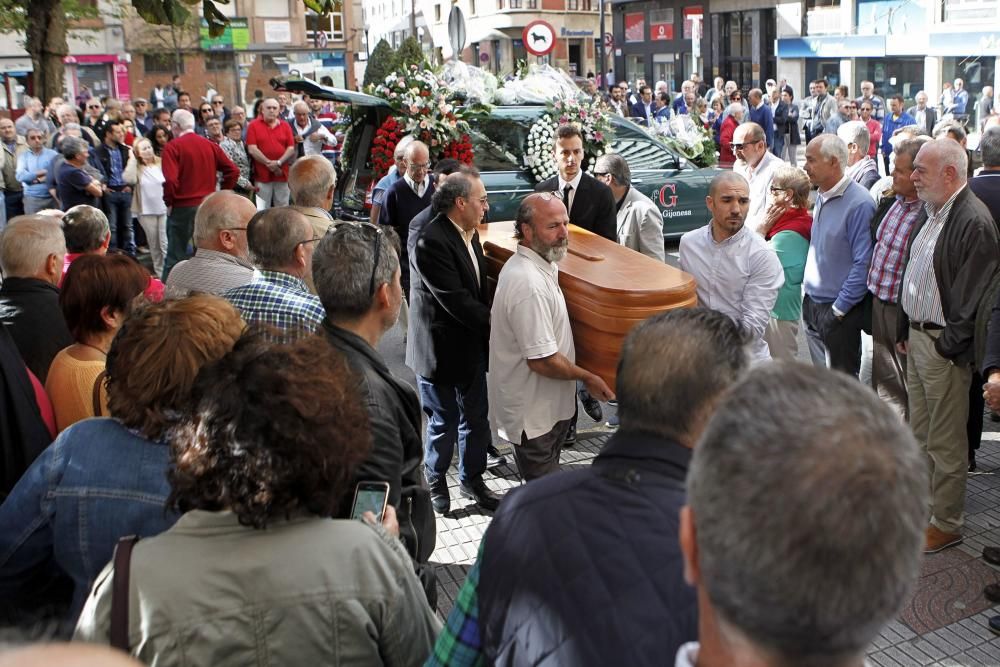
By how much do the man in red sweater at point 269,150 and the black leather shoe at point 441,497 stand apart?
8.08 meters

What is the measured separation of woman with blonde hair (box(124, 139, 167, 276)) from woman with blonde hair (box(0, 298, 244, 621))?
903cm

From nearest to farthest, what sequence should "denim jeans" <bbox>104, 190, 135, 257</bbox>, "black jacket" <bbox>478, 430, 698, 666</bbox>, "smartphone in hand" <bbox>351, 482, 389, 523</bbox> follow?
"black jacket" <bbox>478, 430, 698, 666</bbox>
"smartphone in hand" <bbox>351, 482, 389, 523</bbox>
"denim jeans" <bbox>104, 190, 135, 257</bbox>

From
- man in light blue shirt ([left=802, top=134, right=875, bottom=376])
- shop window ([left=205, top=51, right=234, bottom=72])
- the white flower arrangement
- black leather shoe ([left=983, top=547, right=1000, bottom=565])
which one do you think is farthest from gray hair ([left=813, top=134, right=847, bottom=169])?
shop window ([left=205, top=51, right=234, bottom=72])

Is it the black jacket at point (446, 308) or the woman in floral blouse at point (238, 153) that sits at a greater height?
the woman in floral blouse at point (238, 153)

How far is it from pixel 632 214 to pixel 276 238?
10.6 feet

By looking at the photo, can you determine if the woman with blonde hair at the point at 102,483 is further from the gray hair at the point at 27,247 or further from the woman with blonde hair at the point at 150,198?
the woman with blonde hair at the point at 150,198

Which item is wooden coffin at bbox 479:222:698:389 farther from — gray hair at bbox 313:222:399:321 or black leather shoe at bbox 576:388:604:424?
black leather shoe at bbox 576:388:604:424

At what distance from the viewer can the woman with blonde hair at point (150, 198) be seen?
35.6ft

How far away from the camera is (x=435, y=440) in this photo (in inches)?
209

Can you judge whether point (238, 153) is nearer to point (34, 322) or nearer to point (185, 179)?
point (185, 179)

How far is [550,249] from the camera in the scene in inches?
173

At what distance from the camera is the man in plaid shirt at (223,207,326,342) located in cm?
359

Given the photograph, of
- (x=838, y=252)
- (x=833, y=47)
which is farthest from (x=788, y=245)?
(x=833, y=47)

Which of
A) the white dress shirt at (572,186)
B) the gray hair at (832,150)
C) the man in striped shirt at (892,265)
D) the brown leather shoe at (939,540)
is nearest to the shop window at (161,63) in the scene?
the white dress shirt at (572,186)
